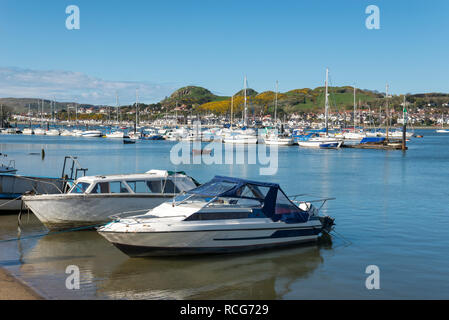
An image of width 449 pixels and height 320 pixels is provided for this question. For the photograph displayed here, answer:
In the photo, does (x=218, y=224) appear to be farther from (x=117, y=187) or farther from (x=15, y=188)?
(x=15, y=188)

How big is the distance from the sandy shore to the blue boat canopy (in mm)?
6384

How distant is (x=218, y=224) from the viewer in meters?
15.8

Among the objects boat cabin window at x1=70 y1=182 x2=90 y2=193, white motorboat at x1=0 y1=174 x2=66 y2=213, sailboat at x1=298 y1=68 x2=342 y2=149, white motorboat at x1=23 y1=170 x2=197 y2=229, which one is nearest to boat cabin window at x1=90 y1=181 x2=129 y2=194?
white motorboat at x1=23 y1=170 x2=197 y2=229

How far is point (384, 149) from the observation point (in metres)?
90.7

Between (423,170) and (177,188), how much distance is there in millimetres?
40692

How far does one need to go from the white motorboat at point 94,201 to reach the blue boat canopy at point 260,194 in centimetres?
318

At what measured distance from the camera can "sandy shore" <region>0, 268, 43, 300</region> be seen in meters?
11.7

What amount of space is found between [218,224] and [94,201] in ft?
19.3

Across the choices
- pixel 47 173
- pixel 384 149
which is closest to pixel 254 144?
pixel 384 149

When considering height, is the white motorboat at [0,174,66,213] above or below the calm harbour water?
above

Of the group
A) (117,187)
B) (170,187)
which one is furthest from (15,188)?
(170,187)

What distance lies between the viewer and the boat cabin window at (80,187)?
19336 millimetres

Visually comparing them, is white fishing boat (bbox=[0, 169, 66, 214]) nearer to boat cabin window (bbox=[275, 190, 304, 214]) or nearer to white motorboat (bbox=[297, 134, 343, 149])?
boat cabin window (bbox=[275, 190, 304, 214])
